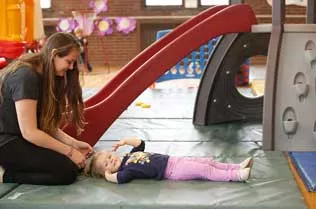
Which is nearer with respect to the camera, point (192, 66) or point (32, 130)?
point (32, 130)

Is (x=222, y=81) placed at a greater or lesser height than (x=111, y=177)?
greater

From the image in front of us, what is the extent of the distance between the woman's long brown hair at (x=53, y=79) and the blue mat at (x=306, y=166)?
44.6 inches

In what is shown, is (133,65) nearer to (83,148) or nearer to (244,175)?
(83,148)

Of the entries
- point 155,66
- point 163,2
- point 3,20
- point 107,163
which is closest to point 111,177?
point 107,163

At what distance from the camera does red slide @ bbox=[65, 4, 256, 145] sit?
2908 mm

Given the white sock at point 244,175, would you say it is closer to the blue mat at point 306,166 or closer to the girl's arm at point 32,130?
the blue mat at point 306,166

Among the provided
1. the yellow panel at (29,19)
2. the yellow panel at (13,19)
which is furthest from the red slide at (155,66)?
the yellow panel at (29,19)

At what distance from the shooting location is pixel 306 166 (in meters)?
2.49

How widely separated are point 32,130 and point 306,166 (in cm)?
131

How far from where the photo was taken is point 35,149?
2.35m

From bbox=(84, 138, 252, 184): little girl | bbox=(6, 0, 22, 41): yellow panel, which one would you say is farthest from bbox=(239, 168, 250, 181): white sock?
bbox=(6, 0, 22, 41): yellow panel

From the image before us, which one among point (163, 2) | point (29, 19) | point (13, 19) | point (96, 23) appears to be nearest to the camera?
point (13, 19)

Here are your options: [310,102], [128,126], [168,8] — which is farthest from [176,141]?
[168,8]

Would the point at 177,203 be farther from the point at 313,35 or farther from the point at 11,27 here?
the point at 11,27
